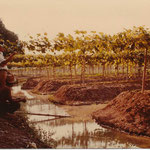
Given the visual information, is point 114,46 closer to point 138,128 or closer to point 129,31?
point 129,31

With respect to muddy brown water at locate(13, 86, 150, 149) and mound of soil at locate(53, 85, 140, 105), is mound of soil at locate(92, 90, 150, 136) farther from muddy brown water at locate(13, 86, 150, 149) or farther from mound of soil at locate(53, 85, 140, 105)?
mound of soil at locate(53, 85, 140, 105)

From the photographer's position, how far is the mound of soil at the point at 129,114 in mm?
9685

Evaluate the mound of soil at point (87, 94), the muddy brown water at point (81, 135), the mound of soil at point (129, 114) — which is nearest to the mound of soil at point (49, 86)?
the mound of soil at point (87, 94)

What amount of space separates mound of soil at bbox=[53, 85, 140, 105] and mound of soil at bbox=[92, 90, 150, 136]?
184 inches

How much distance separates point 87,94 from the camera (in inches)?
688

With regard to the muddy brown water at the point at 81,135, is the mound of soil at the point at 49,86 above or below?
above

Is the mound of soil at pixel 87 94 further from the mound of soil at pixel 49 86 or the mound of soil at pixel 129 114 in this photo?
the mound of soil at pixel 49 86

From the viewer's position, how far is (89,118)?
40.8 ft

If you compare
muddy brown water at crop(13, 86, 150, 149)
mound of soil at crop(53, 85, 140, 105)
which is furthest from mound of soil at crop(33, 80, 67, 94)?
muddy brown water at crop(13, 86, 150, 149)

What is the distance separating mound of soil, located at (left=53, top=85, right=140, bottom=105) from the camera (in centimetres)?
1711

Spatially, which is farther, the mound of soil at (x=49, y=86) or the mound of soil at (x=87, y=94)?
the mound of soil at (x=49, y=86)

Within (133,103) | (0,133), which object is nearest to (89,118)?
(133,103)

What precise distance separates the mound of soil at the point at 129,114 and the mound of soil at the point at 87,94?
184 inches

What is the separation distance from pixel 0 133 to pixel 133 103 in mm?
6351
